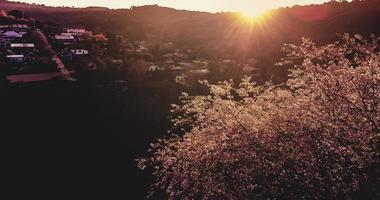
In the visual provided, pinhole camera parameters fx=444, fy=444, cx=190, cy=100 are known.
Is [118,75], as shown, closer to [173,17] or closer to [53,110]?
[53,110]

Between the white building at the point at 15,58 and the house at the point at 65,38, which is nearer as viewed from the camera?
the white building at the point at 15,58

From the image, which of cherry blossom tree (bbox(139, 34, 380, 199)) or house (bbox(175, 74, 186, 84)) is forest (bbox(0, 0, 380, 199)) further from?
house (bbox(175, 74, 186, 84))

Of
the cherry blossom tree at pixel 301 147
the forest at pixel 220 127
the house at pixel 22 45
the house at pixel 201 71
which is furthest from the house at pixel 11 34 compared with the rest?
the cherry blossom tree at pixel 301 147

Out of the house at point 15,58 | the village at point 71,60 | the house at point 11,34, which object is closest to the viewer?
the house at point 15,58

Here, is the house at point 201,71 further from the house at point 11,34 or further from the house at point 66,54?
the house at point 11,34

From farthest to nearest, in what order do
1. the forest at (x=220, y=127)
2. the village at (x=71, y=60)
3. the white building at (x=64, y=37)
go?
the white building at (x=64, y=37) < the village at (x=71, y=60) < the forest at (x=220, y=127)

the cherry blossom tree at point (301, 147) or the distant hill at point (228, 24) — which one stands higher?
the distant hill at point (228, 24)

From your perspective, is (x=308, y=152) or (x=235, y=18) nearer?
(x=308, y=152)

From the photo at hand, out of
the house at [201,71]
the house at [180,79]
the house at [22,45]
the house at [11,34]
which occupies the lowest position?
the house at [180,79]

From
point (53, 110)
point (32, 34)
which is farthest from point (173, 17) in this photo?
point (53, 110)
